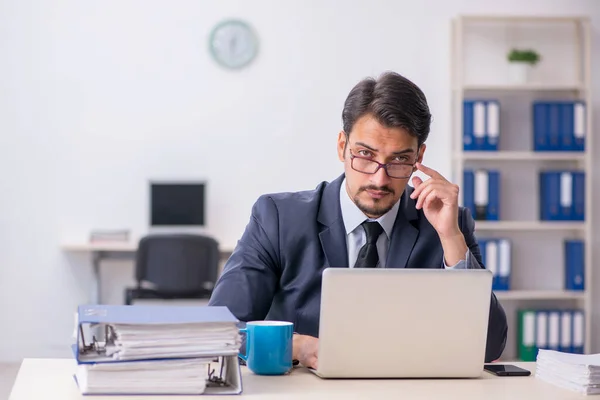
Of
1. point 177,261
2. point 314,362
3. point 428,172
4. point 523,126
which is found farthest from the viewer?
point 523,126

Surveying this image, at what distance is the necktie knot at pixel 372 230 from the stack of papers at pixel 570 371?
1.92 ft

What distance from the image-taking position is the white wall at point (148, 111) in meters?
5.47

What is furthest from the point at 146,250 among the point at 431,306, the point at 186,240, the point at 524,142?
the point at 431,306

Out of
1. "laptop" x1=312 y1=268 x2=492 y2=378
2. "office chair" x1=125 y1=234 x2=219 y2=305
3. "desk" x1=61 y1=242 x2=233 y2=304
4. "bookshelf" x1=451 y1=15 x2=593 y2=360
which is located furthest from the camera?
"bookshelf" x1=451 y1=15 x2=593 y2=360

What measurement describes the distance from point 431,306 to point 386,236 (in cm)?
62

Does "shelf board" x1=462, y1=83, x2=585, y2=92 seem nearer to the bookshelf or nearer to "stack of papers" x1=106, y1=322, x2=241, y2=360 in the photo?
the bookshelf

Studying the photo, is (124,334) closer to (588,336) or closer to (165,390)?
(165,390)

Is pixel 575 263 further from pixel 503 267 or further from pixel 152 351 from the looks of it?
pixel 152 351

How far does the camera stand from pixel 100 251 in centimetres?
547

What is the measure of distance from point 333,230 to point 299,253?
0.11 metres

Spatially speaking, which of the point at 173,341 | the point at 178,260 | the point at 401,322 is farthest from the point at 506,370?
the point at 178,260

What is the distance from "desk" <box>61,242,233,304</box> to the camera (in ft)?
16.9

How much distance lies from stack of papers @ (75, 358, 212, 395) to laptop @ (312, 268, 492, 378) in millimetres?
262

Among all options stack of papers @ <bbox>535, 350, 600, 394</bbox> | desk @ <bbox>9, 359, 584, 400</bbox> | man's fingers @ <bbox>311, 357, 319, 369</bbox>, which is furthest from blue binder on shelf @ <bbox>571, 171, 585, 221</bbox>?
man's fingers @ <bbox>311, 357, 319, 369</bbox>
